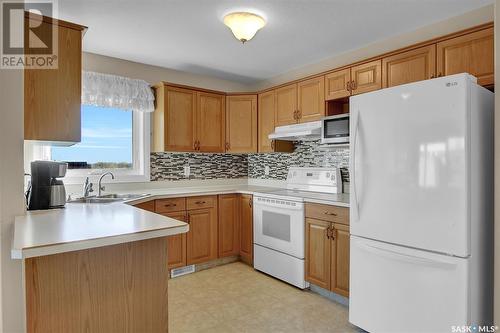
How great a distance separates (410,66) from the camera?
2432mm

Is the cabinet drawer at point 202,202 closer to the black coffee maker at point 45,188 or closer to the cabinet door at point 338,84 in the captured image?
the black coffee maker at point 45,188

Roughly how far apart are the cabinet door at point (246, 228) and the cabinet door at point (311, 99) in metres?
1.15

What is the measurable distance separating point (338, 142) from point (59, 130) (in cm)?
220

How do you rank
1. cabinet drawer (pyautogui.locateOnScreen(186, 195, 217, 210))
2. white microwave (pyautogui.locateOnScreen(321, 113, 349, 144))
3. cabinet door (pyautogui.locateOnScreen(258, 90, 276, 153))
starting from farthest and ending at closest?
1. cabinet door (pyautogui.locateOnScreen(258, 90, 276, 153))
2. cabinet drawer (pyautogui.locateOnScreen(186, 195, 217, 210))
3. white microwave (pyautogui.locateOnScreen(321, 113, 349, 144))

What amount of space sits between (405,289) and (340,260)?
2.45 feet

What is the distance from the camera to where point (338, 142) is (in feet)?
9.09

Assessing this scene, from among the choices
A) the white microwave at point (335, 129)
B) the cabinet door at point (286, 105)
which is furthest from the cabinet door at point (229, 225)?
the white microwave at point (335, 129)

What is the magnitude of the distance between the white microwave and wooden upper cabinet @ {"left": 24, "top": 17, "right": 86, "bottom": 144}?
6.86ft

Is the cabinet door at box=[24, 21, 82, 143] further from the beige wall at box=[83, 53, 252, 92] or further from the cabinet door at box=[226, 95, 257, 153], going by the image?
the cabinet door at box=[226, 95, 257, 153]

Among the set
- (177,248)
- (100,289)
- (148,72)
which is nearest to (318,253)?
(177,248)

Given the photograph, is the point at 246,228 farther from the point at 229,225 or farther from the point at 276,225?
the point at 276,225

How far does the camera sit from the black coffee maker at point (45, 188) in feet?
6.34

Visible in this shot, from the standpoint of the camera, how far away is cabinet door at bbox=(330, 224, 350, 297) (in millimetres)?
2492

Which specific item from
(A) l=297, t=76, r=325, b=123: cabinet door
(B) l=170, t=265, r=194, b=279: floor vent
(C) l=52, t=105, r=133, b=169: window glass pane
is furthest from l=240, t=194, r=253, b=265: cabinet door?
(C) l=52, t=105, r=133, b=169: window glass pane
